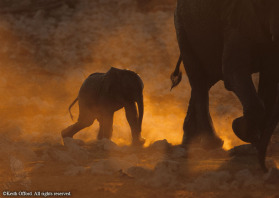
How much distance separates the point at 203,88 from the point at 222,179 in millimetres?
2127

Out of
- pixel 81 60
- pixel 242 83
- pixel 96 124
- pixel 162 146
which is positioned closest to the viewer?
pixel 242 83

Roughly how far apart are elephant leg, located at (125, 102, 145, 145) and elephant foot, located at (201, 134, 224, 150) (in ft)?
4.75

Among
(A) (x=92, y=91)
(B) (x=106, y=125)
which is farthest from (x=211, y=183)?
(A) (x=92, y=91)

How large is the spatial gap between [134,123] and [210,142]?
1734 millimetres

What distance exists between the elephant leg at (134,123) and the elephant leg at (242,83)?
104 inches

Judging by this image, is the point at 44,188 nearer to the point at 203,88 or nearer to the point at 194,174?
the point at 194,174

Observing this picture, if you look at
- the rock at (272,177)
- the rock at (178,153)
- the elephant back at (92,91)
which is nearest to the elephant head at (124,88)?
the elephant back at (92,91)

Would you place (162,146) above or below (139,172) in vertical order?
below

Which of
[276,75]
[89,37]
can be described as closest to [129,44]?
[89,37]

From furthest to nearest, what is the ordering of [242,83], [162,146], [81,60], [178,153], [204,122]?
1. [81,60]
2. [162,146]
3. [204,122]
4. [178,153]
5. [242,83]

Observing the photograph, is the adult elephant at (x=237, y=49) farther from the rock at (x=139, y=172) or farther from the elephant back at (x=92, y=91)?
the elephant back at (x=92, y=91)

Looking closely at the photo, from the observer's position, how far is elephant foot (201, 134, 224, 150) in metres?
5.38

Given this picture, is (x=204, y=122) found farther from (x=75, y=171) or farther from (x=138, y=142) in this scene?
(x=75, y=171)

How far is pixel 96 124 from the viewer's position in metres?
9.60
